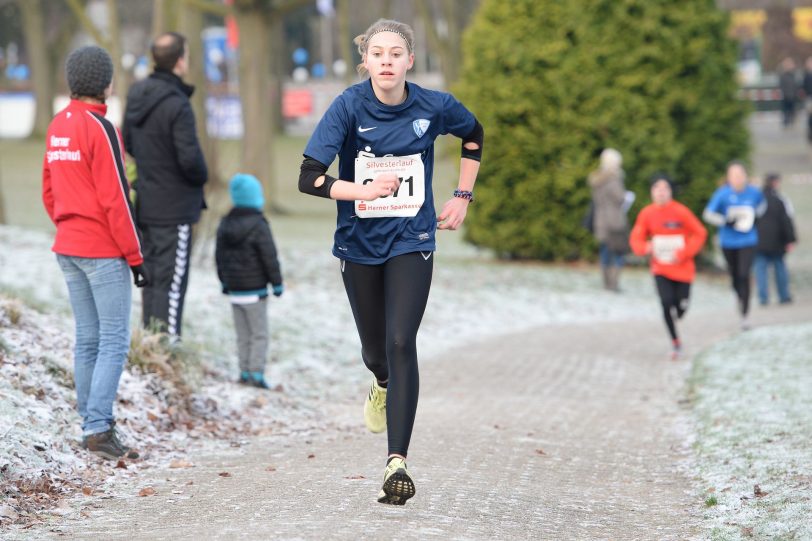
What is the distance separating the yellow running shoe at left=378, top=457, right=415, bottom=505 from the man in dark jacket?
3886 mm

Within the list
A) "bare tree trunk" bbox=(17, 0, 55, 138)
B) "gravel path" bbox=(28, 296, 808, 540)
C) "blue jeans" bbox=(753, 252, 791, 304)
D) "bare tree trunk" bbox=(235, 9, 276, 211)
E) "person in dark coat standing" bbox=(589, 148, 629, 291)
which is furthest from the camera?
"bare tree trunk" bbox=(17, 0, 55, 138)

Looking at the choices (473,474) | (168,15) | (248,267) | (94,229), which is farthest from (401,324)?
(168,15)

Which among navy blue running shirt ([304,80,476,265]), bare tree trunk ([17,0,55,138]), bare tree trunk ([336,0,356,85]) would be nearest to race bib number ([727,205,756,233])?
navy blue running shirt ([304,80,476,265])

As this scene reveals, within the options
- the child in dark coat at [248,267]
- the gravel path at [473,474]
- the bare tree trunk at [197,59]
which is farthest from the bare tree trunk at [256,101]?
the child in dark coat at [248,267]

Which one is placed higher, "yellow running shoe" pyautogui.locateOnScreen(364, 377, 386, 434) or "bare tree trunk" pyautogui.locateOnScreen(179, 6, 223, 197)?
"bare tree trunk" pyautogui.locateOnScreen(179, 6, 223, 197)

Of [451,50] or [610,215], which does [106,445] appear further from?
[451,50]

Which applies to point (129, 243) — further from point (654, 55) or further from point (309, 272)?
point (654, 55)

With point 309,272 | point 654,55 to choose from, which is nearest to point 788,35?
point 654,55

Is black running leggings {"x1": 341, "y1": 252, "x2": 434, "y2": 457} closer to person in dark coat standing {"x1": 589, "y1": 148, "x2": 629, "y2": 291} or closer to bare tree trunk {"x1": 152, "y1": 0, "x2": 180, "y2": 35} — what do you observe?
bare tree trunk {"x1": 152, "y1": 0, "x2": 180, "y2": 35}

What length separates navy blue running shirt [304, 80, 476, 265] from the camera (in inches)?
230

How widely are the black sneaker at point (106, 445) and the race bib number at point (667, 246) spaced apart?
699 centimetres

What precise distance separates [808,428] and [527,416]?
2.06 m

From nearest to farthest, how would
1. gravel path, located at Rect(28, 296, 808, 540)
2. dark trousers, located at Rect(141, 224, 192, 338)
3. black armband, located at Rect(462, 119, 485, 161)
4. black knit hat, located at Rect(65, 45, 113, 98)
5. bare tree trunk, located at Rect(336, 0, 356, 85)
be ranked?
1. gravel path, located at Rect(28, 296, 808, 540)
2. black armband, located at Rect(462, 119, 485, 161)
3. black knit hat, located at Rect(65, 45, 113, 98)
4. dark trousers, located at Rect(141, 224, 192, 338)
5. bare tree trunk, located at Rect(336, 0, 356, 85)

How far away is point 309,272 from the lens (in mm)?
16625
